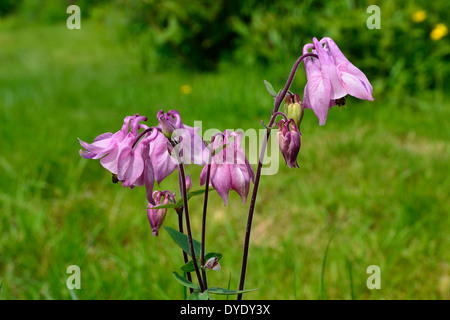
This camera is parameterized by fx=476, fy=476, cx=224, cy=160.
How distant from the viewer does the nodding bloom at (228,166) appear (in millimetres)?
938

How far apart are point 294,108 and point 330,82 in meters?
0.08

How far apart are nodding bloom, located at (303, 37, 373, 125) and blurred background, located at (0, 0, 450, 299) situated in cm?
60

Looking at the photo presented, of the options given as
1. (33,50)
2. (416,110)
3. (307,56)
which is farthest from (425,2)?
(33,50)

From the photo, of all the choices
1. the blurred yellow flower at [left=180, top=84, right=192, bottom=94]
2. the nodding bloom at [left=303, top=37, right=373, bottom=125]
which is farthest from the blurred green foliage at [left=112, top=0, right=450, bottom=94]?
the nodding bloom at [left=303, top=37, right=373, bottom=125]

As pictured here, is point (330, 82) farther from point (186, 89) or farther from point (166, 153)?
point (186, 89)

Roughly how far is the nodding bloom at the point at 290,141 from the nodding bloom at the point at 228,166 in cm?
8

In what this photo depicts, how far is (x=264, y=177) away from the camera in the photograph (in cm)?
291

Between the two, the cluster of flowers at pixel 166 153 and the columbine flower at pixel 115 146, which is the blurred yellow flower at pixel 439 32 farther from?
the columbine flower at pixel 115 146

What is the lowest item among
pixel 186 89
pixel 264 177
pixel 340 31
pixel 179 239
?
pixel 179 239

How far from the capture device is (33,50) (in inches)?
303

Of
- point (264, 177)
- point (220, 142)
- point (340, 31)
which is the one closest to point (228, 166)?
point (220, 142)

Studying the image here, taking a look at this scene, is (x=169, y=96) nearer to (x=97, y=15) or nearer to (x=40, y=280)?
(x=40, y=280)

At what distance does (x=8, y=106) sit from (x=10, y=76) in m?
2.03

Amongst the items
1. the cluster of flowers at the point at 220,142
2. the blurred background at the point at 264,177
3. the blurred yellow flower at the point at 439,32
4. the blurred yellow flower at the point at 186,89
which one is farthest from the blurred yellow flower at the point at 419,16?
the cluster of flowers at the point at 220,142
